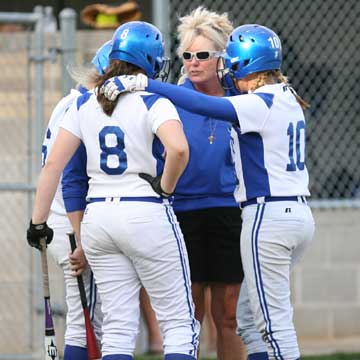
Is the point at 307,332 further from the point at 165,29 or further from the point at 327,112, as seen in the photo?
the point at 165,29

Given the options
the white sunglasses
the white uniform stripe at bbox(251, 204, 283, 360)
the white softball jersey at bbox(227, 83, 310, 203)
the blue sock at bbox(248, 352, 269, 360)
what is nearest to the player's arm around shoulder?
the white softball jersey at bbox(227, 83, 310, 203)

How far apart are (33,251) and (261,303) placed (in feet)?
11.2

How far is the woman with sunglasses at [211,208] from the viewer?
677 centimetres

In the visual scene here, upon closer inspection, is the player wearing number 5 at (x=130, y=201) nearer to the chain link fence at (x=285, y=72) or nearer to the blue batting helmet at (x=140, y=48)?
the blue batting helmet at (x=140, y=48)

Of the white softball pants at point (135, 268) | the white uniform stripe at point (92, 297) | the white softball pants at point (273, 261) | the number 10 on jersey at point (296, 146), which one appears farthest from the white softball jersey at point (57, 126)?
the number 10 on jersey at point (296, 146)

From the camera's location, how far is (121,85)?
576 cm

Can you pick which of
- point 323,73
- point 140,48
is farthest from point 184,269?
point 323,73

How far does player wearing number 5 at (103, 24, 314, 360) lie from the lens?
A: 6.04 metres

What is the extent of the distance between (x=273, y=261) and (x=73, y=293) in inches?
43.3

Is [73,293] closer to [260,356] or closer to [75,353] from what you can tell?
[75,353]

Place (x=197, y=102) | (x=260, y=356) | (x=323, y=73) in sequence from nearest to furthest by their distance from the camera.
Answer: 1. (x=197, y=102)
2. (x=260, y=356)
3. (x=323, y=73)

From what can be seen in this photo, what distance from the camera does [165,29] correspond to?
861 centimetres

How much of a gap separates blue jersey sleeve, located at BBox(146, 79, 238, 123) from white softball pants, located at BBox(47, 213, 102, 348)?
1.01 m

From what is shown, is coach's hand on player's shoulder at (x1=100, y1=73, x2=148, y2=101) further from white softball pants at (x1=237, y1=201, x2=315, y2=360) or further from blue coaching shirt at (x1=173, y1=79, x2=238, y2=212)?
blue coaching shirt at (x1=173, y1=79, x2=238, y2=212)
